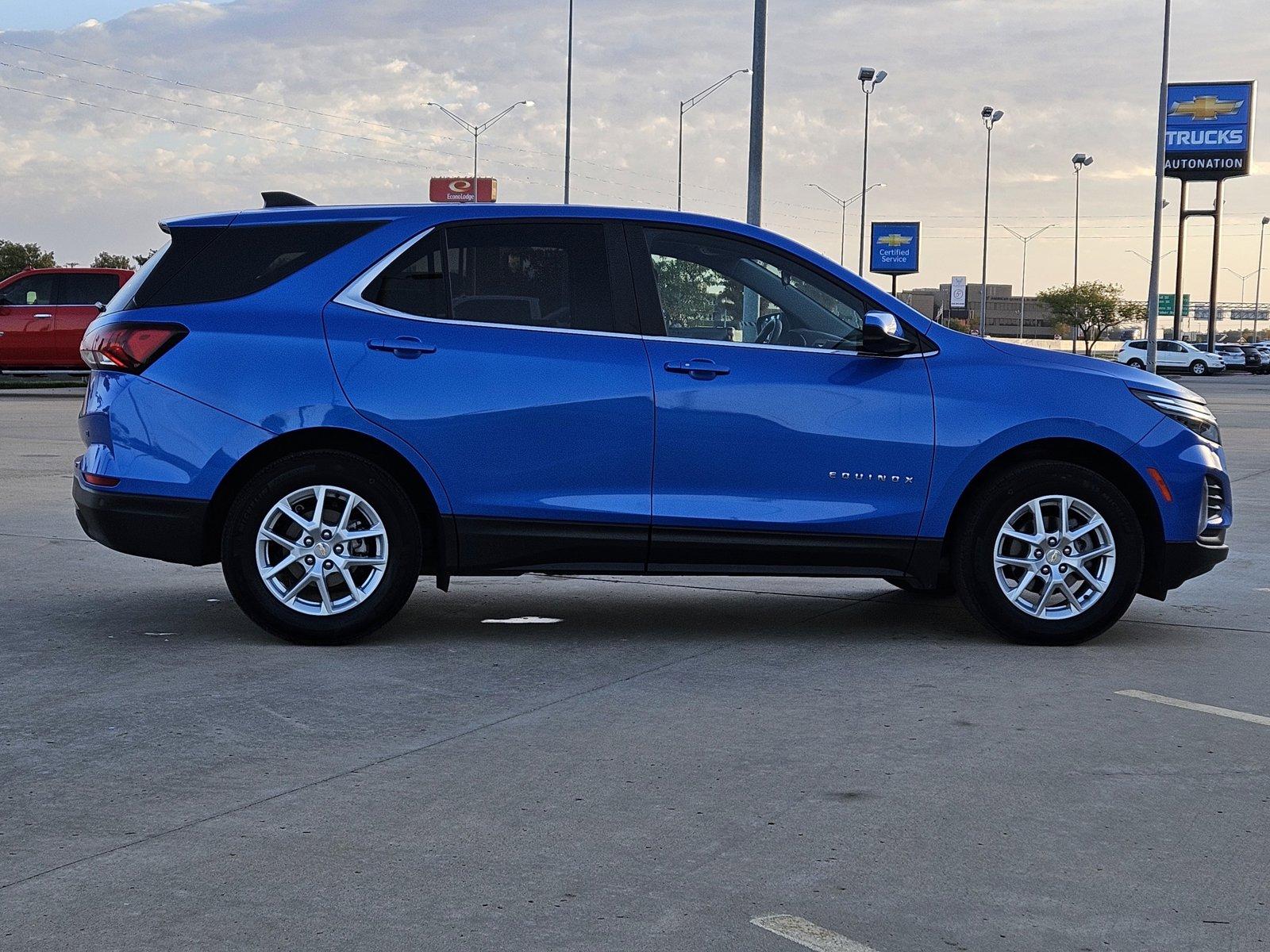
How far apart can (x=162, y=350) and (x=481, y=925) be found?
3834 millimetres

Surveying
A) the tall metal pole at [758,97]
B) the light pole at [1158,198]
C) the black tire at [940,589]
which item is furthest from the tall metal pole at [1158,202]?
the black tire at [940,589]

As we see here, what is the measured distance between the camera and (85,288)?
28.8 m

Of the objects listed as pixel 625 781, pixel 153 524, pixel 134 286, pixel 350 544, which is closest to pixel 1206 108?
pixel 134 286

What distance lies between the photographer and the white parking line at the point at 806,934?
11.4 feet

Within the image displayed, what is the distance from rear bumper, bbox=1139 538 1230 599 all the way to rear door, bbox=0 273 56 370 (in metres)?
25.4

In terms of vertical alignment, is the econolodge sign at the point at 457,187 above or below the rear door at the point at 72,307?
above

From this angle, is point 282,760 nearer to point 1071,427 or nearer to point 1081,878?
point 1081,878

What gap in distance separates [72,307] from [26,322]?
2.87 feet

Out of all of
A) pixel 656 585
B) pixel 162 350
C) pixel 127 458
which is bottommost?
pixel 656 585

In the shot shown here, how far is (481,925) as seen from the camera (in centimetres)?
357

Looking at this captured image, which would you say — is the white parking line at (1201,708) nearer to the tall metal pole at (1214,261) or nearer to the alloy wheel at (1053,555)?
the alloy wheel at (1053,555)

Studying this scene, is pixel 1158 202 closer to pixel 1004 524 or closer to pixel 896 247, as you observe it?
pixel 1004 524

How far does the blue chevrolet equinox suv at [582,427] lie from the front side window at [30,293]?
23.5m

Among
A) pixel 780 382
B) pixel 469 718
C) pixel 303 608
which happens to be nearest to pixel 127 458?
pixel 303 608
